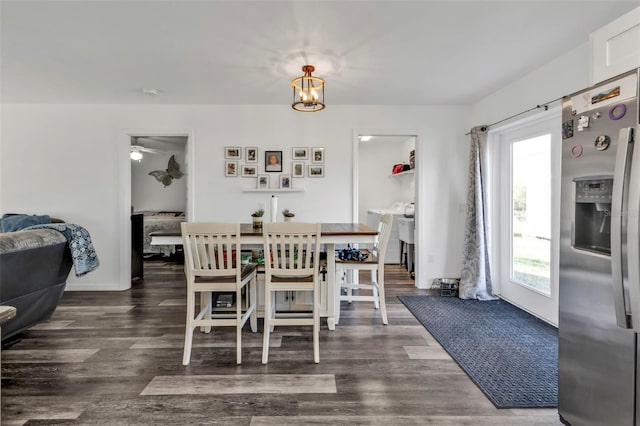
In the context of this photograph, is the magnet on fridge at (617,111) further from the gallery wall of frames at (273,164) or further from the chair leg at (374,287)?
the gallery wall of frames at (273,164)

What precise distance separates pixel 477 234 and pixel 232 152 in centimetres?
325

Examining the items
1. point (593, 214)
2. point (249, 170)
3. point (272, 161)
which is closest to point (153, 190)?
point (249, 170)

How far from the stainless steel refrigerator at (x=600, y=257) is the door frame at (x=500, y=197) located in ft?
5.60

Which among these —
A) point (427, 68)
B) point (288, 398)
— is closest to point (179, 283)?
point (288, 398)

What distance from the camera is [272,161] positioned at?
14.6ft

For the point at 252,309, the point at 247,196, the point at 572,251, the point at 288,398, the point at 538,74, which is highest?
the point at 538,74

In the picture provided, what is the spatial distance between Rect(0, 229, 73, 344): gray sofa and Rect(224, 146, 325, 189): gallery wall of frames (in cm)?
206

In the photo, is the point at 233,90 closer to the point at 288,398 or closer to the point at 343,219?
the point at 343,219

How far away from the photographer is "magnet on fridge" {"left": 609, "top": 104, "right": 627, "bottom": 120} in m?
1.34

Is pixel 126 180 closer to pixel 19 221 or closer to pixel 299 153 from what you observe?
pixel 19 221

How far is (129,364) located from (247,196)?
2499 mm

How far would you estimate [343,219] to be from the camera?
14.8 ft

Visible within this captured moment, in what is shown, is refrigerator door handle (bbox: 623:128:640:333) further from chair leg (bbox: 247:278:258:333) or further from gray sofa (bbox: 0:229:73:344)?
gray sofa (bbox: 0:229:73:344)

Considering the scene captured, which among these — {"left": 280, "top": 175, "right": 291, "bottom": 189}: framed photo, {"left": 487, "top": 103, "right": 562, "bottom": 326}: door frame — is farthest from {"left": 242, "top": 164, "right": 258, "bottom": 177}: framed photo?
{"left": 487, "top": 103, "right": 562, "bottom": 326}: door frame
